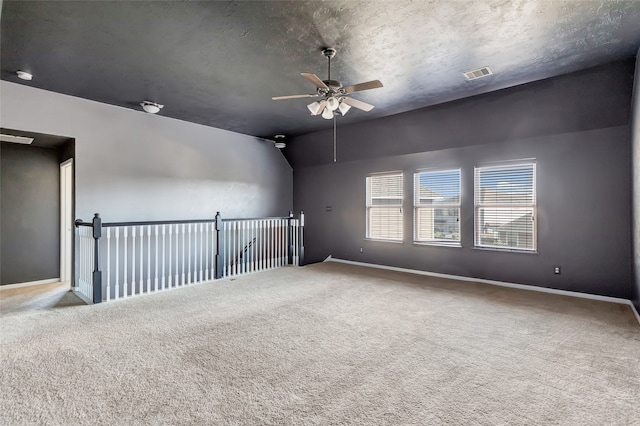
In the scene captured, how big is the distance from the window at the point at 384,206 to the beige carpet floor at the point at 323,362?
248 cm

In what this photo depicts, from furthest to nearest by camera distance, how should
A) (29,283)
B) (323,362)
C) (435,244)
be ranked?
(435,244), (29,283), (323,362)

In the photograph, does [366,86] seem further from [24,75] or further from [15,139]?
[15,139]

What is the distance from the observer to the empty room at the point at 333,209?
2.40 m

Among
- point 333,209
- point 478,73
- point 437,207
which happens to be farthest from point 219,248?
point 478,73

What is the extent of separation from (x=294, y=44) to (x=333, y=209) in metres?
4.86

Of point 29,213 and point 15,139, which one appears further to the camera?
point 29,213

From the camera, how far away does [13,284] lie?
554 cm

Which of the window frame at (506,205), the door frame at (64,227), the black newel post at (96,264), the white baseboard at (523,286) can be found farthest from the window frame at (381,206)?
the door frame at (64,227)

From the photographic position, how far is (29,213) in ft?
18.7

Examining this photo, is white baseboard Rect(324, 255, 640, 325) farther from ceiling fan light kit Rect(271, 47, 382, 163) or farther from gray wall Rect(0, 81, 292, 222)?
ceiling fan light kit Rect(271, 47, 382, 163)

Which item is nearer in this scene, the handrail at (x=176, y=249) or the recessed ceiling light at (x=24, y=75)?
the recessed ceiling light at (x=24, y=75)

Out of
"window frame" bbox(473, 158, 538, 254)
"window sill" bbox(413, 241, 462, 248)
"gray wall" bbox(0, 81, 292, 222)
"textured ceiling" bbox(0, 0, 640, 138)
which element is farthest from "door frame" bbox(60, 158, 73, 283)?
"window frame" bbox(473, 158, 538, 254)

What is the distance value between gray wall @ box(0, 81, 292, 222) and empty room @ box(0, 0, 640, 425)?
0.04 metres

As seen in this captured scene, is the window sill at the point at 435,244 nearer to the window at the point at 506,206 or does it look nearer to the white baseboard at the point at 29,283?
the window at the point at 506,206
